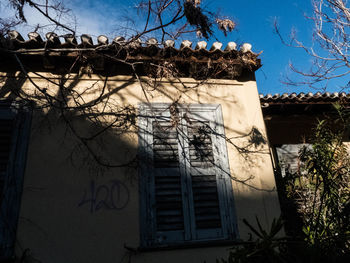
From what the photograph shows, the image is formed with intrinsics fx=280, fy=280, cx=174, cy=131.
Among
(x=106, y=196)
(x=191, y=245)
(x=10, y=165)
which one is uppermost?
(x=10, y=165)

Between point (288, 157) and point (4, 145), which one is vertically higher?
point (288, 157)

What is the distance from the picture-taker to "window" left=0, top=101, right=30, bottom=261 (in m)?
3.10

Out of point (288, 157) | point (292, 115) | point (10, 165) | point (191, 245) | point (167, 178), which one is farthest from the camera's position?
point (288, 157)

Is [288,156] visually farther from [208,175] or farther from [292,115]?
[208,175]

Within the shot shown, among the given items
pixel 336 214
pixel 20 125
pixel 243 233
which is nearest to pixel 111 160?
pixel 20 125

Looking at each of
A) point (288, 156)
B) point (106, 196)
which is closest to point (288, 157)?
point (288, 156)

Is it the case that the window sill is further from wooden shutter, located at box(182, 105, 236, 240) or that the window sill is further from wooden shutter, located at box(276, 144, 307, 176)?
wooden shutter, located at box(276, 144, 307, 176)

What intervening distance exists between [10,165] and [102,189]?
1132 mm

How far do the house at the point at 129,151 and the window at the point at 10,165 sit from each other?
0.01m

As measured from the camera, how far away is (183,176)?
3.63 meters

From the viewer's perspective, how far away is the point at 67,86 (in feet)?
12.8

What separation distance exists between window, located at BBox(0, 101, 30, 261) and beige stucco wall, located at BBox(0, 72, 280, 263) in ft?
0.28

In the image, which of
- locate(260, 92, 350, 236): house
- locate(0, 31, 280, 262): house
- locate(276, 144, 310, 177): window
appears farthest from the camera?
locate(276, 144, 310, 177): window

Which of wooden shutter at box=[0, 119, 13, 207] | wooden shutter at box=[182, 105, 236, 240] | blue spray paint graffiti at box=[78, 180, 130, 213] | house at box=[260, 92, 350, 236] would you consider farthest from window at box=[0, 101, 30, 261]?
house at box=[260, 92, 350, 236]
